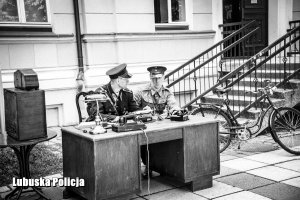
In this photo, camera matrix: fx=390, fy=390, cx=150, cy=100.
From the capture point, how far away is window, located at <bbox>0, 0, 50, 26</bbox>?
28.2 ft

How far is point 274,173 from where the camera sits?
5.71 m

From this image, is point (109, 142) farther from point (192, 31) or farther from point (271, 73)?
point (192, 31)

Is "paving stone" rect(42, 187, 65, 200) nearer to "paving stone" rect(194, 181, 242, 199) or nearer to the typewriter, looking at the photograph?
the typewriter

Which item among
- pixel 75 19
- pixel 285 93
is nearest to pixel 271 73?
pixel 285 93

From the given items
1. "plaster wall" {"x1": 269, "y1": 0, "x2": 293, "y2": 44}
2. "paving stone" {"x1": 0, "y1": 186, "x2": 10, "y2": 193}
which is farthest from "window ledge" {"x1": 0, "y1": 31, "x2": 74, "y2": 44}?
"plaster wall" {"x1": 269, "y1": 0, "x2": 293, "y2": 44}

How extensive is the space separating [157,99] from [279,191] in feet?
7.42

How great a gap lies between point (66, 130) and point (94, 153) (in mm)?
785

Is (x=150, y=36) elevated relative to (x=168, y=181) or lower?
elevated

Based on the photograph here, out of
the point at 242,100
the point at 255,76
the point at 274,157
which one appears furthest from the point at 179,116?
the point at 242,100

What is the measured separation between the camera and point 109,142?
14.4ft

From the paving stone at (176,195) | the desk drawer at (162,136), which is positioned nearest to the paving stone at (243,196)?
the paving stone at (176,195)

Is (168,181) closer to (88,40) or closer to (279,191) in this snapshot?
(279,191)

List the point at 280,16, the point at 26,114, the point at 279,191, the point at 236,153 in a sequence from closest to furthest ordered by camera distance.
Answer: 1. the point at 26,114
2. the point at 279,191
3. the point at 236,153
4. the point at 280,16

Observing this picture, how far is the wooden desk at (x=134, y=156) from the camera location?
14.4ft
